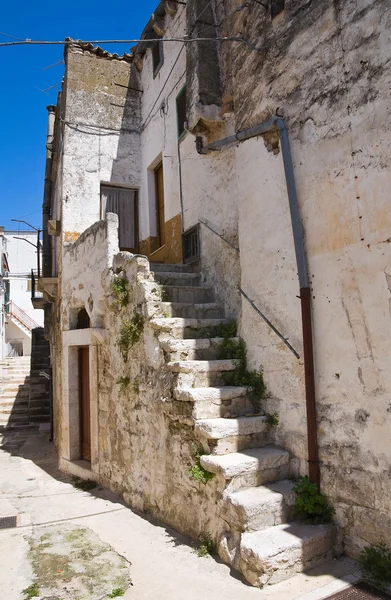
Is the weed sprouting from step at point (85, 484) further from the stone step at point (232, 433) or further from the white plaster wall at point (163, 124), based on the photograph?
the white plaster wall at point (163, 124)

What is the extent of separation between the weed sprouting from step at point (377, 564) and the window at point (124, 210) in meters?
8.20

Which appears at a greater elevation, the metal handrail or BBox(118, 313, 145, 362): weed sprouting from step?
the metal handrail

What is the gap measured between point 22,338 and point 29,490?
25922 millimetres

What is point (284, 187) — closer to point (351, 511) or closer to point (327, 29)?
point (327, 29)

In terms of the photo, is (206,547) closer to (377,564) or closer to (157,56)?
(377,564)

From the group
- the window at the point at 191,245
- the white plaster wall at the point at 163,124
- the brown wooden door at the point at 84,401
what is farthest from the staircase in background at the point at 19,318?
the window at the point at 191,245

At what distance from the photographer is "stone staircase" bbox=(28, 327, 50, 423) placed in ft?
50.1

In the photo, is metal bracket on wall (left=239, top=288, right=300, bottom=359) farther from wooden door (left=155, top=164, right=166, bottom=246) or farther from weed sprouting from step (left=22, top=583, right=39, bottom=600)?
wooden door (left=155, top=164, right=166, bottom=246)

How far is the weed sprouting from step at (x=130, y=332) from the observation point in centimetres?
566

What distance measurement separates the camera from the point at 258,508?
3.57 m

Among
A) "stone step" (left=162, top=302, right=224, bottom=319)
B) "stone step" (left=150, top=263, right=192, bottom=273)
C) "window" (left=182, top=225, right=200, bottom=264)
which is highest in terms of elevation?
"window" (left=182, top=225, right=200, bottom=264)

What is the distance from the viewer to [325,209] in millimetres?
3951

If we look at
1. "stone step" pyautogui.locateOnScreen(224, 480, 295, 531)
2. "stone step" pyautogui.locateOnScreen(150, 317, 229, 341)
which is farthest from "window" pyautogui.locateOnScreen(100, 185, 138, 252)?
"stone step" pyautogui.locateOnScreen(224, 480, 295, 531)

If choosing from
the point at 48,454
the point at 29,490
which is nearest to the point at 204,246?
the point at 29,490
